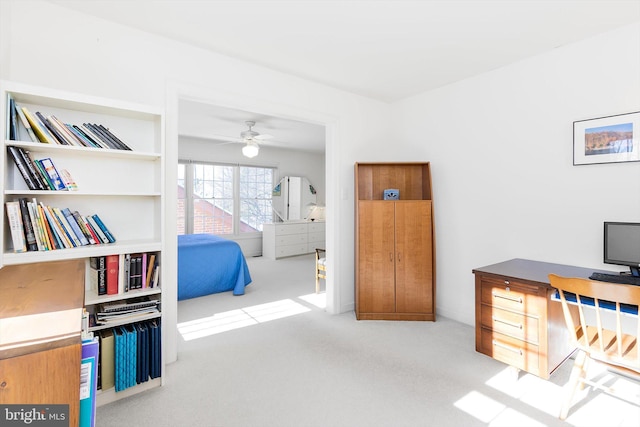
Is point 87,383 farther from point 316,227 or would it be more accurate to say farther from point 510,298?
point 316,227

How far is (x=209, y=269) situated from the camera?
427cm

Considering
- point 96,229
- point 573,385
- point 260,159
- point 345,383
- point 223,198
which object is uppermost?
point 260,159

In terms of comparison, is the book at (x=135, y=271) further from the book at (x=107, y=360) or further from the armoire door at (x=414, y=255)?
the armoire door at (x=414, y=255)

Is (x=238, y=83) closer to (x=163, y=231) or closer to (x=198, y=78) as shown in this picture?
(x=198, y=78)

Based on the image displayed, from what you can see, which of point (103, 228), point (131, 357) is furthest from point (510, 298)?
point (103, 228)

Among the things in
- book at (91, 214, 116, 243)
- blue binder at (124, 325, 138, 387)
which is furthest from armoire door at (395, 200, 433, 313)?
book at (91, 214, 116, 243)

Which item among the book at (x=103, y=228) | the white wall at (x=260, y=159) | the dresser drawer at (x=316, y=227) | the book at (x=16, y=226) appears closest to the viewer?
the book at (x=16, y=226)

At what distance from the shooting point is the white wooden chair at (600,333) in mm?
1622

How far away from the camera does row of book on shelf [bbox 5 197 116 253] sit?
1793 millimetres

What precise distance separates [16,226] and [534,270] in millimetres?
3386

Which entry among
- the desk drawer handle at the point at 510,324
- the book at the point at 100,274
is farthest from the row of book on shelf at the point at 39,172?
the desk drawer handle at the point at 510,324

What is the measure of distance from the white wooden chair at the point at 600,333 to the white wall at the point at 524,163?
766mm

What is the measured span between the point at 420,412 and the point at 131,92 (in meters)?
2.86

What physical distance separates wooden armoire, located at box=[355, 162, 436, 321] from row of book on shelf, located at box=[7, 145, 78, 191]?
2406 mm
